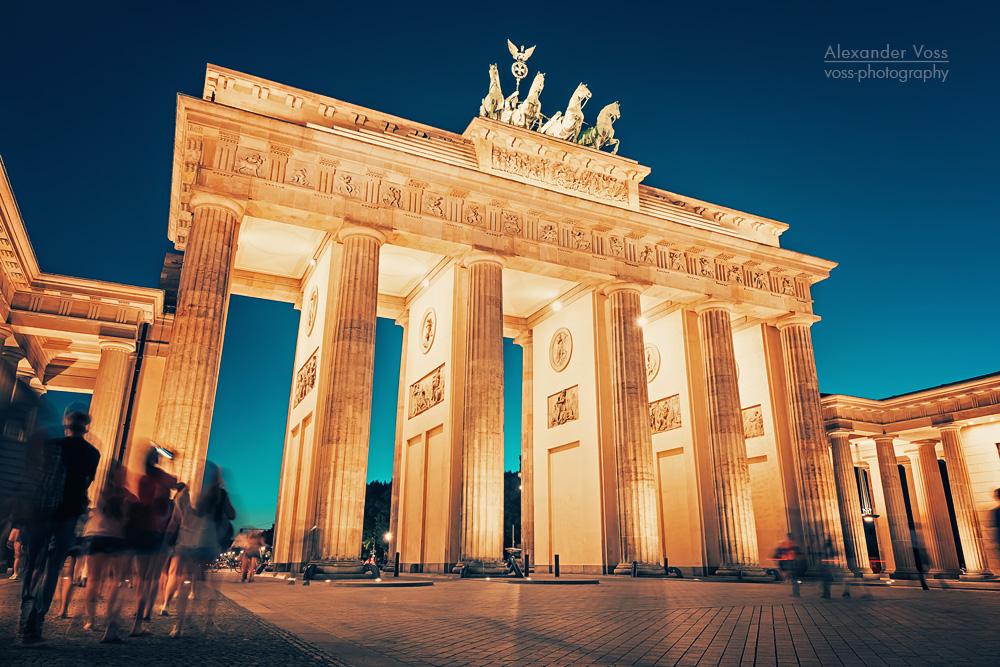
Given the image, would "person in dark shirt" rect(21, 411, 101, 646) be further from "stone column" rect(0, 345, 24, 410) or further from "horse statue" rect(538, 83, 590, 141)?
"horse statue" rect(538, 83, 590, 141)

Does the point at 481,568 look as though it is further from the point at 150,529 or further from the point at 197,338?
the point at 150,529

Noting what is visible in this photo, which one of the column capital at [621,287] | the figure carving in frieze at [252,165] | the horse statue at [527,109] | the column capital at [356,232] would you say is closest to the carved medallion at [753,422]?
the column capital at [621,287]

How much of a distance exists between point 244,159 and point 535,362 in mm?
15717

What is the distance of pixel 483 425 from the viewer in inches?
810

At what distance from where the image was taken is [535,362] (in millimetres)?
30547

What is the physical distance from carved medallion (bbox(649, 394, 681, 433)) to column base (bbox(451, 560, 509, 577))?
1049 centimetres

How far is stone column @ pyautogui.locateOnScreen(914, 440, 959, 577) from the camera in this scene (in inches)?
1409

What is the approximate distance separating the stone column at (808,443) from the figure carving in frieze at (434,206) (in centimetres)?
1631

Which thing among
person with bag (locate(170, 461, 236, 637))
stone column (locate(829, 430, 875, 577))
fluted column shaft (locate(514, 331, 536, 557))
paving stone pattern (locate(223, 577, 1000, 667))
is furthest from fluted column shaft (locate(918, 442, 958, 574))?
person with bag (locate(170, 461, 236, 637))

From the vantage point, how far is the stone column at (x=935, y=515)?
117 feet

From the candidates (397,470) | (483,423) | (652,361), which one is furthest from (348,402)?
(652,361)

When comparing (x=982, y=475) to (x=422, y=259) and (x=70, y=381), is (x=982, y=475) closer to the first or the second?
(x=422, y=259)

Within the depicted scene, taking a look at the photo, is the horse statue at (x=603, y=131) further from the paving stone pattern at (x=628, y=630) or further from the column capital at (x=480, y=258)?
the paving stone pattern at (x=628, y=630)

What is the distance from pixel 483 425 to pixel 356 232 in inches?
288
